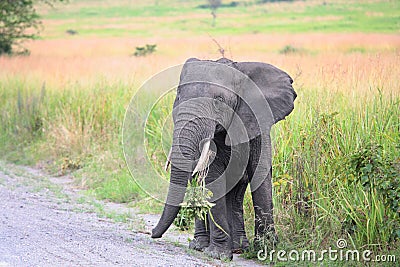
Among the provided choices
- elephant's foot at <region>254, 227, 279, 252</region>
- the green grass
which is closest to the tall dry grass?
elephant's foot at <region>254, 227, 279, 252</region>

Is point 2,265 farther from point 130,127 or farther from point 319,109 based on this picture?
point 130,127

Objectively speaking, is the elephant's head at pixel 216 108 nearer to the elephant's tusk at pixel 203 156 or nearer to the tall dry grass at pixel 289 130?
the elephant's tusk at pixel 203 156

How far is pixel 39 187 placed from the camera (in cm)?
1209

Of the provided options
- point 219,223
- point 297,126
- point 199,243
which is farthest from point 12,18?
point 219,223

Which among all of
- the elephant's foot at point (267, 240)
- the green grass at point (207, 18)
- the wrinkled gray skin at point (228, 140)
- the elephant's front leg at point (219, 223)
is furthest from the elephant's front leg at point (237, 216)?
the green grass at point (207, 18)

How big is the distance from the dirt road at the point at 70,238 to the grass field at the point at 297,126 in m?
1.03

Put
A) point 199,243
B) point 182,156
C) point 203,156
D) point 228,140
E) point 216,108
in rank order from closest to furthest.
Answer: point 182,156 < point 203,156 < point 216,108 < point 228,140 < point 199,243

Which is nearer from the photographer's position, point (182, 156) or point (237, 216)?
point (182, 156)

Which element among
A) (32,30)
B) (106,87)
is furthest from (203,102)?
(32,30)

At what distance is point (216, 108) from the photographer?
24.5 ft

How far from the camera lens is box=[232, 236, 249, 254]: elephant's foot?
328 inches

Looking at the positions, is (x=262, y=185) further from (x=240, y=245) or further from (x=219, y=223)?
(x=240, y=245)

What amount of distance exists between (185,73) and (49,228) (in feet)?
7.79

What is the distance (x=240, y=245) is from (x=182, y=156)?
176 centimetres
